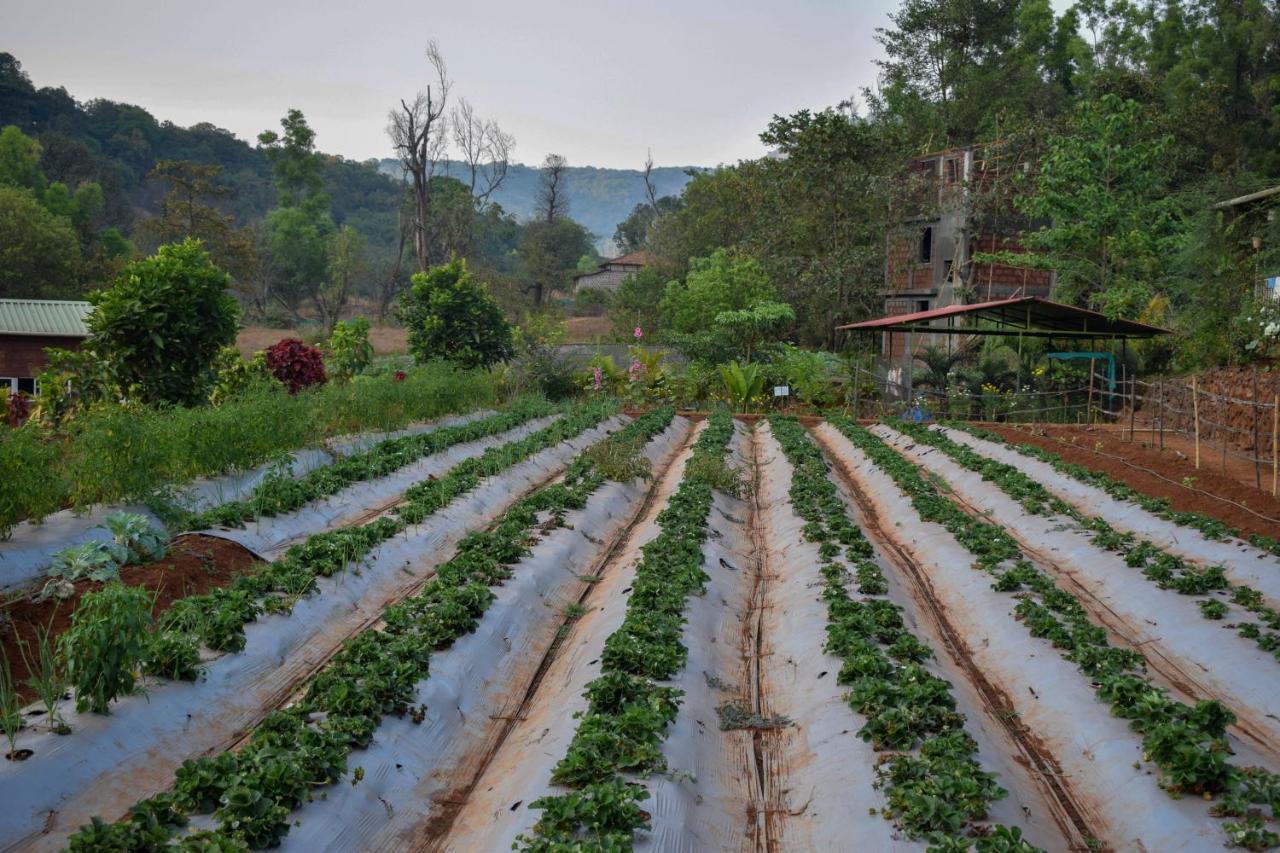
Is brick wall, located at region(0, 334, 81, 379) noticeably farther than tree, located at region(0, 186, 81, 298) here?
No

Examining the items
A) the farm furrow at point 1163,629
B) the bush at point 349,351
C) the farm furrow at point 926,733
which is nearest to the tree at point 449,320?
the bush at point 349,351

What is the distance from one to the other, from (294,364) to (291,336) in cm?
2900

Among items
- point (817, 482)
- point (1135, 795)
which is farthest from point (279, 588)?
point (817, 482)

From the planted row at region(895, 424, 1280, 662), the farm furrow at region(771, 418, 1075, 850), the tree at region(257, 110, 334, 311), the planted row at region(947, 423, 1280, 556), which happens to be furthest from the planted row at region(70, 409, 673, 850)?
the tree at region(257, 110, 334, 311)

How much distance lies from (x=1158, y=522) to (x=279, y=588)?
27.7 feet

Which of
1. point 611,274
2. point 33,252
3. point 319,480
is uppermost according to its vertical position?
point 611,274

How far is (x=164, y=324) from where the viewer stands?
11.4 metres

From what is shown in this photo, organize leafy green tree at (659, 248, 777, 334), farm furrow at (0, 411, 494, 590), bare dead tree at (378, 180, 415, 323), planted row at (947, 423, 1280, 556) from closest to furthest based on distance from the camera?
farm furrow at (0, 411, 494, 590) → planted row at (947, 423, 1280, 556) → leafy green tree at (659, 248, 777, 334) → bare dead tree at (378, 180, 415, 323)

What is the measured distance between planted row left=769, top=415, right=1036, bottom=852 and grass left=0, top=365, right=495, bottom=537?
219 inches

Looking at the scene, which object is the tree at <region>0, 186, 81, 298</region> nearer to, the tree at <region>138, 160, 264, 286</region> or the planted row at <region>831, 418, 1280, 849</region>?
the tree at <region>138, 160, 264, 286</region>

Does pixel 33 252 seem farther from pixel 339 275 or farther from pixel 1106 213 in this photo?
pixel 1106 213

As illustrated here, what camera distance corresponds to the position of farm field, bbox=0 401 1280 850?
4203 mm

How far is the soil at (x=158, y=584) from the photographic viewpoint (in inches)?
226

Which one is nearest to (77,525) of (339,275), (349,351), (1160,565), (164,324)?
(164,324)
